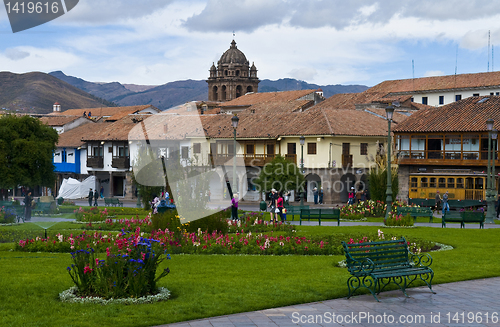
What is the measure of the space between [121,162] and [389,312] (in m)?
51.1

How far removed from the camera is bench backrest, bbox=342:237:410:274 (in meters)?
10.1

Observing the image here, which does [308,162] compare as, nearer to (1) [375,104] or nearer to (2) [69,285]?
(1) [375,104]

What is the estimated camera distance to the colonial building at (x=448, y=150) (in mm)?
39969

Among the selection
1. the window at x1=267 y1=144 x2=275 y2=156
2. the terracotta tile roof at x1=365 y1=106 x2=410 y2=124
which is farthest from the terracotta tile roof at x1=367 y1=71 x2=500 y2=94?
the window at x1=267 y1=144 x2=275 y2=156

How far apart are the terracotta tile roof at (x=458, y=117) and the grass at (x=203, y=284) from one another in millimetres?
26684

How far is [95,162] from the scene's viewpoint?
60094 mm

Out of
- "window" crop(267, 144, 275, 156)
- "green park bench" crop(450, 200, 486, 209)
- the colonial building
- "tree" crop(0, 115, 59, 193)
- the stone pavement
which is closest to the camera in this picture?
the stone pavement

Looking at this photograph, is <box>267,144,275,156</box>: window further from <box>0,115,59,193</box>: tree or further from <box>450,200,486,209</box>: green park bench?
<box>450,200,486,209</box>: green park bench

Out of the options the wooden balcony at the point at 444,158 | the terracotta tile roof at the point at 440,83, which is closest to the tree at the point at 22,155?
the wooden balcony at the point at 444,158

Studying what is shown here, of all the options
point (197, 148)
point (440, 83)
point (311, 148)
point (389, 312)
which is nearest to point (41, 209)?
point (389, 312)

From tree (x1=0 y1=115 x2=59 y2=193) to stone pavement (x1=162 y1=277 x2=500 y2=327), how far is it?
3469 cm

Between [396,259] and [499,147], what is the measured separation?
104ft

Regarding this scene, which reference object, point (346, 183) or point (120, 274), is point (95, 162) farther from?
point (120, 274)

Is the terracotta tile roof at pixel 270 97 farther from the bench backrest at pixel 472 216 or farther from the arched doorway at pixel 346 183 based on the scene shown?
the bench backrest at pixel 472 216
